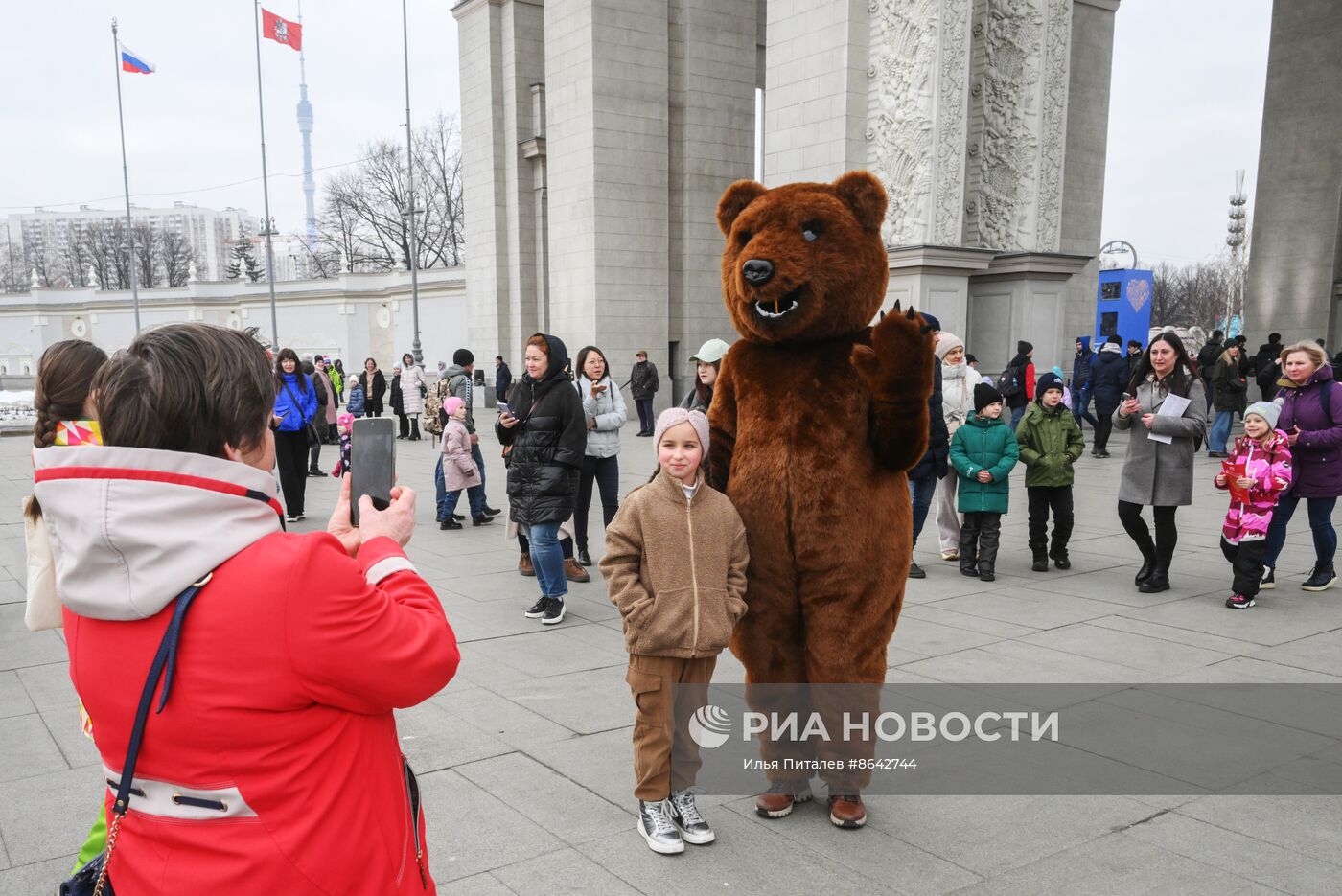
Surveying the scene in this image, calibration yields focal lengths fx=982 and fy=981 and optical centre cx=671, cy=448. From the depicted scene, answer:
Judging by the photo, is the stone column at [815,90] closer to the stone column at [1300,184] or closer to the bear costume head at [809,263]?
the bear costume head at [809,263]

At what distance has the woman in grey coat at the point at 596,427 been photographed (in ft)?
28.0

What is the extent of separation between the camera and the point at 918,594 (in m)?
7.62

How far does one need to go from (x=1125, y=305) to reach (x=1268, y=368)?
25.8 ft

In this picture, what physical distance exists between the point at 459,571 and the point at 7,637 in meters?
3.27

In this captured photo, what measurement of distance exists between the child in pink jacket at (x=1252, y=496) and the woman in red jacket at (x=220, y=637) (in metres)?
7.03

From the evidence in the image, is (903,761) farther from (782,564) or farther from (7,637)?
(7,637)

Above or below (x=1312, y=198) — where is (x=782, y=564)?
below

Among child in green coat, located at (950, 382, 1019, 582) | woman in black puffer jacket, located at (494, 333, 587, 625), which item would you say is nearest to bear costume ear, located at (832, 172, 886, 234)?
woman in black puffer jacket, located at (494, 333, 587, 625)

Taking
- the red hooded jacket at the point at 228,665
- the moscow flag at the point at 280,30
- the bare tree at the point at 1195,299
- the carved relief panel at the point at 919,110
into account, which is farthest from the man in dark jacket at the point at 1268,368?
the bare tree at the point at 1195,299

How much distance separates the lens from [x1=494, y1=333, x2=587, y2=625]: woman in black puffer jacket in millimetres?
6887

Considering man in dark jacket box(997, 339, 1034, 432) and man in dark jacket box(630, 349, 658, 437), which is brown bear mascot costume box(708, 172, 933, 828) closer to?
man in dark jacket box(997, 339, 1034, 432)

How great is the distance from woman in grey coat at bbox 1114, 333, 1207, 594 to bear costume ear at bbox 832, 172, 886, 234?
4.44m

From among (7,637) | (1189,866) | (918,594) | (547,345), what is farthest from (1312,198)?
(7,637)

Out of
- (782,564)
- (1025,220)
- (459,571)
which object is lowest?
(459,571)
